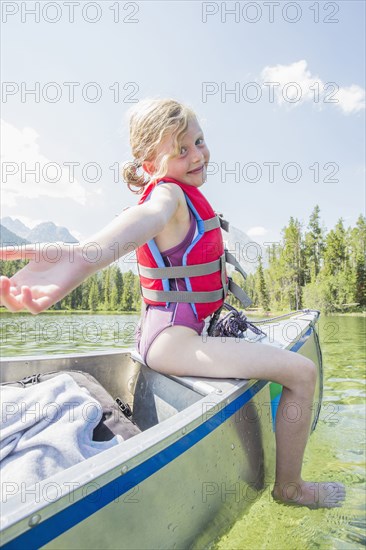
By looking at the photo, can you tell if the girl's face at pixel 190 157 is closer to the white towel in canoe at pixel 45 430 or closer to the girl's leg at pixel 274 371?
the girl's leg at pixel 274 371

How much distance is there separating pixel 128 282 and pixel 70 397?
170 ft

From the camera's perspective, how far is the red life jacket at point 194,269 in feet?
6.12

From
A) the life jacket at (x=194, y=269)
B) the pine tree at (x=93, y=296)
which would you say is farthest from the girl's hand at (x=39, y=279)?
the pine tree at (x=93, y=296)

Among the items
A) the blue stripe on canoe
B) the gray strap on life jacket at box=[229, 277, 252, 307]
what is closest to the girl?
the gray strap on life jacket at box=[229, 277, 252, 307]

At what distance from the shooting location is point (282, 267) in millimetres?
44438

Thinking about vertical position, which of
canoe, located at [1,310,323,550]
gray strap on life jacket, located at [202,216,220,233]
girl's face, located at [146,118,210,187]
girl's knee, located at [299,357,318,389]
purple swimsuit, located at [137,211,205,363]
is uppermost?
girl's face, located at [146,118,210,187]

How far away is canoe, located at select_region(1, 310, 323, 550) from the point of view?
2.83 feet

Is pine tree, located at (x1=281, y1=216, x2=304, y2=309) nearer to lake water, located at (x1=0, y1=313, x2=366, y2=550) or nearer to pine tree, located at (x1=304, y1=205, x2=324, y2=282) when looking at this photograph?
pine tree, located at (x1=304, y1=205, x2=324, y2=282)

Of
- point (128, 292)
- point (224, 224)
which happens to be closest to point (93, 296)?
point (128, 292)

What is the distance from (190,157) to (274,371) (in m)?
1.16

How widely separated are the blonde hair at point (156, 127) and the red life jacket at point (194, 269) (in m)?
0.16

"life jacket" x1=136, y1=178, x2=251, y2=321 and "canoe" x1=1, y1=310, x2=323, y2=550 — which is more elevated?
"life jacket" x1=136, y1=178, x2=251, y2=321

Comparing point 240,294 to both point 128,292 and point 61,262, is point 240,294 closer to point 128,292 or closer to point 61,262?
point 61,262

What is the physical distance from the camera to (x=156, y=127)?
1.91 meters
